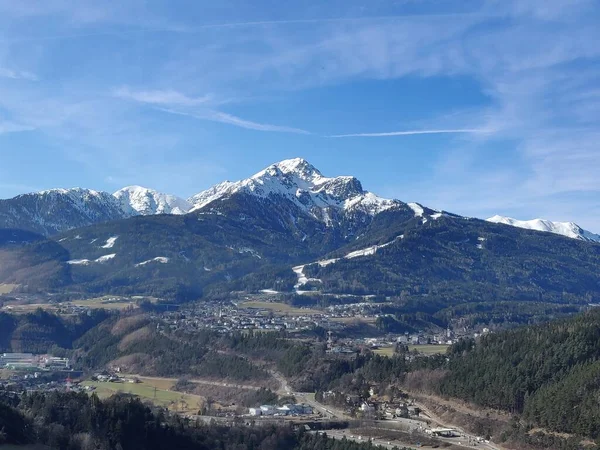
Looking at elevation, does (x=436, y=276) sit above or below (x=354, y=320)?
above

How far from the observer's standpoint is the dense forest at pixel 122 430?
50.7 meters

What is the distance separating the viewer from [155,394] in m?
76.1

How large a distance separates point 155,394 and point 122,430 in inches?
870

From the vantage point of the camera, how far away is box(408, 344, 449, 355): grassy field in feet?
316

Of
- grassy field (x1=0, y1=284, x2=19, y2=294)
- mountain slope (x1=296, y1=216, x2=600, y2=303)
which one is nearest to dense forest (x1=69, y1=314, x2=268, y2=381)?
grassy field (x1=0, y1=284, x2=19, y2=294)

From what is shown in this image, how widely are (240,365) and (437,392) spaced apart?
77.3ft

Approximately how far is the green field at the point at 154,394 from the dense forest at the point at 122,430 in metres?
10.3

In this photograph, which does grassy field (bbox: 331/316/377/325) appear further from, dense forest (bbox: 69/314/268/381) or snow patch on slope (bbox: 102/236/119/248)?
snow patch on slope (bbox: 102/236/119/248)

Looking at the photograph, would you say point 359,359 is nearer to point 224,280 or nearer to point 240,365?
point 240,365

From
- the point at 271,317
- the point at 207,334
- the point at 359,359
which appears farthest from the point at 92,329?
the point at 359,359

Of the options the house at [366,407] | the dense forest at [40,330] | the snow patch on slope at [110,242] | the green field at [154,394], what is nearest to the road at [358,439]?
the house at [366,407]

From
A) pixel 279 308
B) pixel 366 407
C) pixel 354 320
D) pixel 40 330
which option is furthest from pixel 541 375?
pixel 279 308

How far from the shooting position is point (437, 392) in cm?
7012

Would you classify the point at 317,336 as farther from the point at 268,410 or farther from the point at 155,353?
the point at 268,410
